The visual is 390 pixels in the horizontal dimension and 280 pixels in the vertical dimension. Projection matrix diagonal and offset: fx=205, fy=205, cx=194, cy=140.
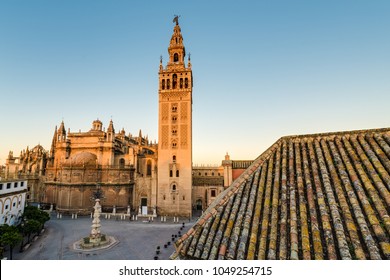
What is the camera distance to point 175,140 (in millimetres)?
33344

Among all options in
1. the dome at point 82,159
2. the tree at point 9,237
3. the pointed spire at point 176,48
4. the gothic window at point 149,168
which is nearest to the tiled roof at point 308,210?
the tree at point 9,237

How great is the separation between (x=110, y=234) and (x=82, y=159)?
18678 millimetres

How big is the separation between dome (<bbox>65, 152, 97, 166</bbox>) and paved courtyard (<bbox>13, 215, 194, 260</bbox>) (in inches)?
362

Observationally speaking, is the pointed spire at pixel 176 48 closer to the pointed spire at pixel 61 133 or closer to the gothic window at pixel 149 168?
the gothic window at pixel 149 168

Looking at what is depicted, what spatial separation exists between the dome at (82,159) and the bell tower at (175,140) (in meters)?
13.3

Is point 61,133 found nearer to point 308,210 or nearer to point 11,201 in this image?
point 11,201

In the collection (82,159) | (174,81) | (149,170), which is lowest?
(149,170)

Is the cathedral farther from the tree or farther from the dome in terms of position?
the tree

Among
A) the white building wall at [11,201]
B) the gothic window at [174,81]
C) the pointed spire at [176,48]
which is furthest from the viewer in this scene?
the pointed spire at [176,48]

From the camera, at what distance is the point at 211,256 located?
13.3 feet

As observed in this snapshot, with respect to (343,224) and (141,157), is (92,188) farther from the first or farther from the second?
(343,224)

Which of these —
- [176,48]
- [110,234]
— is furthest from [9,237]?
[176,48]

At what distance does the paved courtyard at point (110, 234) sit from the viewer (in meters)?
16.6
